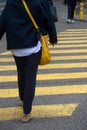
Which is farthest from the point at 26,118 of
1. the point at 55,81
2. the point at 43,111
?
the point at 55,81

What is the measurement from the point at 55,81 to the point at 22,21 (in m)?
2.62

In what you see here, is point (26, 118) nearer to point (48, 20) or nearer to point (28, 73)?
point (28, 73)

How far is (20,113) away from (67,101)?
2.65 feet

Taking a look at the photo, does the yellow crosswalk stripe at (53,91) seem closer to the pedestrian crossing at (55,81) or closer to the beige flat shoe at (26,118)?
the pedestrian crossing at (55,81)

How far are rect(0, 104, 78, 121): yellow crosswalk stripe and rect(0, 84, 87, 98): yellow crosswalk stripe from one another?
646 mm

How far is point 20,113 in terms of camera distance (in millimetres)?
5824

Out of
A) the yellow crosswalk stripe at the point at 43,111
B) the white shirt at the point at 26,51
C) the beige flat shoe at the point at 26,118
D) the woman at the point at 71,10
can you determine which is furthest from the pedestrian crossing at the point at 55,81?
the woman at the point at 71,10

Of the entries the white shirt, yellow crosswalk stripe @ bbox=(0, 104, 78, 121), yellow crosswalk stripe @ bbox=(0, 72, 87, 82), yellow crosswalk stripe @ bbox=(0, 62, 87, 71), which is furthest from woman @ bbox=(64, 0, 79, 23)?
the white shirt

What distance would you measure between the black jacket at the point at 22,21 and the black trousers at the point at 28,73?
0.18 m

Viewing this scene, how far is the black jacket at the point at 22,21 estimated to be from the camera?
5.10 meters

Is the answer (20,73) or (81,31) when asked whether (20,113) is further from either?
(81,31)

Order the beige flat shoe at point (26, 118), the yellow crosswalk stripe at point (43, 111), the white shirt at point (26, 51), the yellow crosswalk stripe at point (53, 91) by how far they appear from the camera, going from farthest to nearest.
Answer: the yellow crosswalk stripe at point (53, 91)
the yellow crosswalk stripe at point (43, 111)
the beige flat shoe at point (26, 118)
the white shirt at point (26, 51)

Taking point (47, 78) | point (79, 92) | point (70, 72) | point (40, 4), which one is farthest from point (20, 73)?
point (70, 72)

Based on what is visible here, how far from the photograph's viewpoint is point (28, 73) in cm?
531
